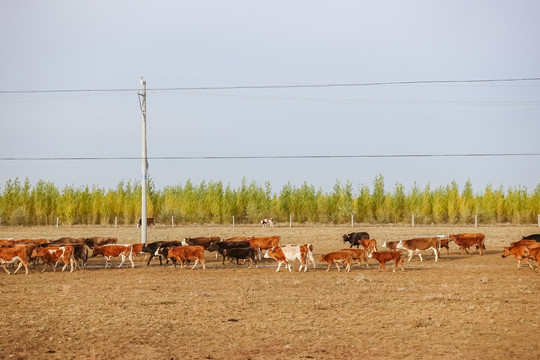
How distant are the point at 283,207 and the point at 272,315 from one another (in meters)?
55.3

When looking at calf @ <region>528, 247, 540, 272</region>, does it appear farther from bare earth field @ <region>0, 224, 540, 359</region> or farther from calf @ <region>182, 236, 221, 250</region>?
calf @ <region>182, 236, 221, 250</region>

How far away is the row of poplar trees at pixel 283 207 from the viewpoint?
67312 mm

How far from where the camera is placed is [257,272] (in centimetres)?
2378

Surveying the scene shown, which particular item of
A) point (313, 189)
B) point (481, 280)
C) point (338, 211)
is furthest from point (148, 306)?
point (313, 189)

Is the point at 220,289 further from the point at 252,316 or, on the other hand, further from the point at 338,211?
the point at 338,211

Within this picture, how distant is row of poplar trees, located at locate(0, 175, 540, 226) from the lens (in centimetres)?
6731

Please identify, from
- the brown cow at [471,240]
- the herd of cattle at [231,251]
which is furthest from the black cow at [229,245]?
the brown cow at [471,240]

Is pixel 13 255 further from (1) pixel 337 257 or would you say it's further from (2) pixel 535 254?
(2) pixel 535 254

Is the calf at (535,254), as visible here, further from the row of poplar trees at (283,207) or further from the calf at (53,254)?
the row of poplar trees at (283,207)

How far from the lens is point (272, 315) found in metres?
14.7

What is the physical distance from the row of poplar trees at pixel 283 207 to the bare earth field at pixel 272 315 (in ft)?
150

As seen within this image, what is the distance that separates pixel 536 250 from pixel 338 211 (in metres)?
46.2

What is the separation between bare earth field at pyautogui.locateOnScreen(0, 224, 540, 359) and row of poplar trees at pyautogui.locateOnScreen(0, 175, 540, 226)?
45.7 m

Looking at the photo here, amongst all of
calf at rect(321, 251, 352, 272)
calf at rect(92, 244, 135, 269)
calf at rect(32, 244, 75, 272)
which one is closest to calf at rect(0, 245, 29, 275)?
calf at rect(32, 244, 75, 272)
